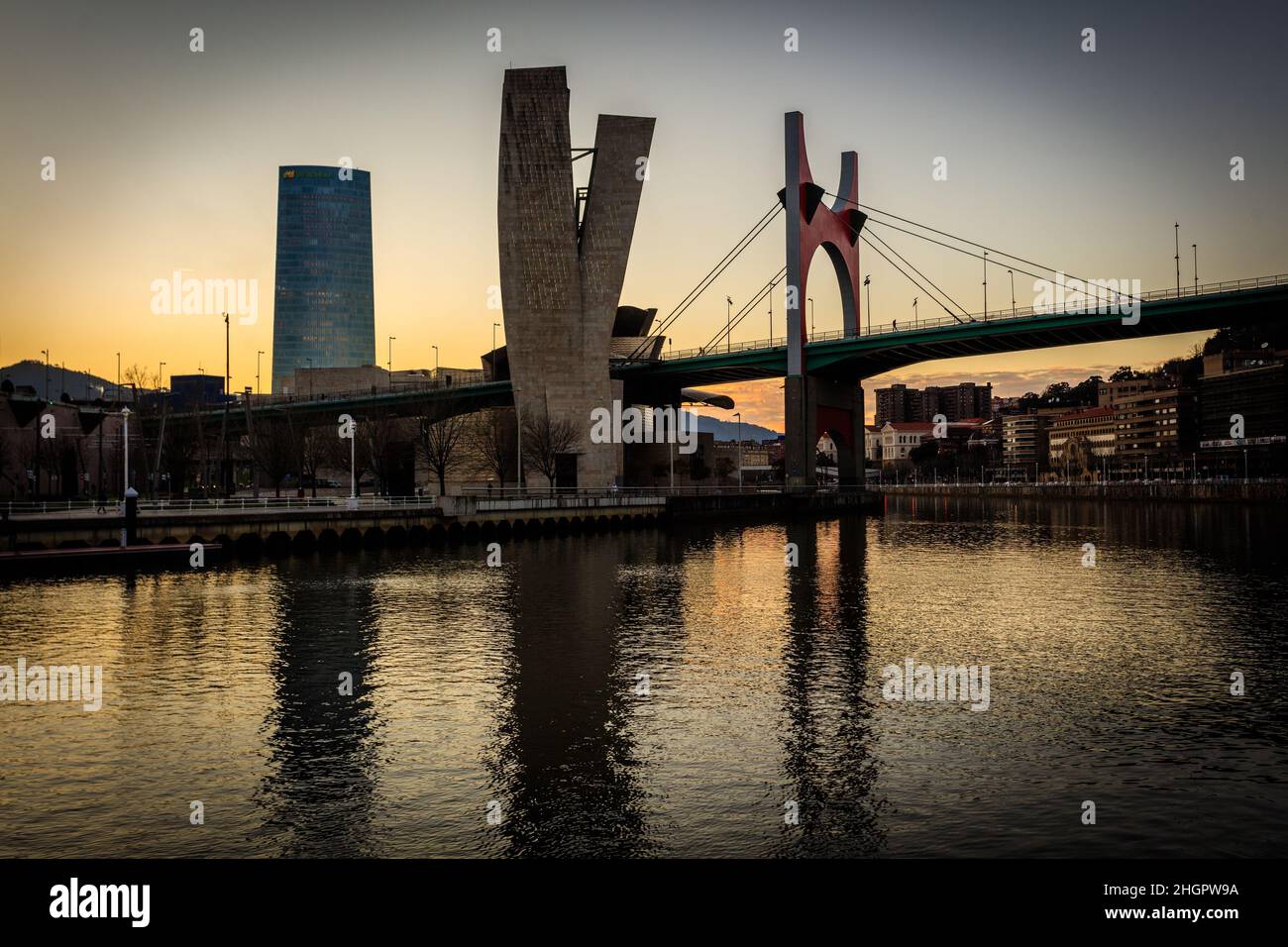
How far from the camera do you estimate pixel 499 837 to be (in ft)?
31.7

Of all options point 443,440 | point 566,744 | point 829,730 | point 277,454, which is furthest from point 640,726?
point 443,440

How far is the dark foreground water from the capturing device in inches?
393

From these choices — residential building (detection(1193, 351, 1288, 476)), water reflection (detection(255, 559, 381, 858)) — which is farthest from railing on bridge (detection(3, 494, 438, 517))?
residential building (detection(1193, 351, 1288, 476))

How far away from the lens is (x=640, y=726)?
45.5ft

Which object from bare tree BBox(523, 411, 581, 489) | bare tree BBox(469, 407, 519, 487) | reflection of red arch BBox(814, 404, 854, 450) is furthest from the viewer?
reflection of red arch BBox(814, 404, 854, 450)

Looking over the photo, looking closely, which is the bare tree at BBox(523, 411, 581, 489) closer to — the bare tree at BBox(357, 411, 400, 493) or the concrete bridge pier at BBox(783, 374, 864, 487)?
the bare tree at BBox(357, 411, 400, 493)

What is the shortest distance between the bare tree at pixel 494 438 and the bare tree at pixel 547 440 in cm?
315

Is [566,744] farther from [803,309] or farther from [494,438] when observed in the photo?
[494,438]

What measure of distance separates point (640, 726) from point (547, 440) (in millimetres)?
68540

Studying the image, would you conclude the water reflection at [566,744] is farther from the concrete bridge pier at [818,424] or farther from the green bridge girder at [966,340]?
the green bridge girder at [966,340]

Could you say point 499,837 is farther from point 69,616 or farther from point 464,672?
point 69,616

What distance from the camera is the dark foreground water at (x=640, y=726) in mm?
9977

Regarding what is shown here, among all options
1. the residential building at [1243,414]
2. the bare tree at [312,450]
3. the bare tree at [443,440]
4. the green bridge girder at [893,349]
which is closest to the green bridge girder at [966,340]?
the green bridge girder at [893,349]
